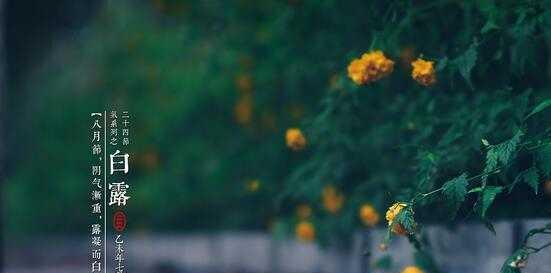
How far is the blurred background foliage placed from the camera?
111 inches

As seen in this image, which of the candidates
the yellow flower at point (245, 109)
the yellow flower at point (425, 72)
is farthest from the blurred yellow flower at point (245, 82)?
the yellow flower at point (425, 72)

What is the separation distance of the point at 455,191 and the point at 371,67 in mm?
599

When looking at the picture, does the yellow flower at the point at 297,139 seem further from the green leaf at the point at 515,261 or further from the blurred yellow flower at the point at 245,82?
the blurred yellow flower at the point at 245,82

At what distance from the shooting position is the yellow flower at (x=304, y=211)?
4.13 meters

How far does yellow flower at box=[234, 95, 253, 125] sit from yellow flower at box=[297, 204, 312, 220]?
655 millimetres

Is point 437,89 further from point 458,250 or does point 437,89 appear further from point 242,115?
point 242,115

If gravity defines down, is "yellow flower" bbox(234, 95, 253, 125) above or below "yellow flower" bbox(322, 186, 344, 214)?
above

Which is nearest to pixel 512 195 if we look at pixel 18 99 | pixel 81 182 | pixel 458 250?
pixel 458 250

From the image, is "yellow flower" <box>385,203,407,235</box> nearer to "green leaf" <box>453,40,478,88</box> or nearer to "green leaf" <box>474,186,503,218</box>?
"green leaf" <box>474,186,503,218</box>

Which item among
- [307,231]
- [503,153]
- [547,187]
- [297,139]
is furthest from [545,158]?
[307,231]

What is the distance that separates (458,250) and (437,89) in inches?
24.4

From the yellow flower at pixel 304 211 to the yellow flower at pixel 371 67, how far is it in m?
1.44

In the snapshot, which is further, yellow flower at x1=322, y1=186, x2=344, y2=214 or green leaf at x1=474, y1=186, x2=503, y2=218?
yellow flower at x1=322, y1=186, x2=344, y2=214

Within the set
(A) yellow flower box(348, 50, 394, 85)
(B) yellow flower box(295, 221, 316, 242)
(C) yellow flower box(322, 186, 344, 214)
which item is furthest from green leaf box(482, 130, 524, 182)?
(B) yellow flower box(295, 221, 316, 242)
